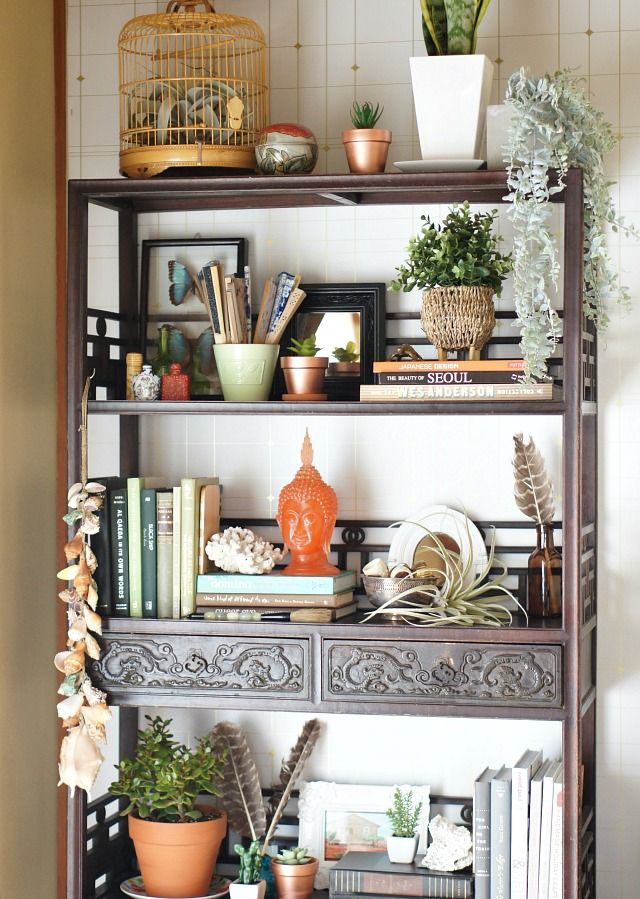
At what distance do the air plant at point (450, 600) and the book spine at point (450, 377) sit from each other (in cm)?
35

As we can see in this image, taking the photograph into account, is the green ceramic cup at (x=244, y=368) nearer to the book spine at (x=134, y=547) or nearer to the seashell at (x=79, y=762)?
the book spine at (x=134, y=547)

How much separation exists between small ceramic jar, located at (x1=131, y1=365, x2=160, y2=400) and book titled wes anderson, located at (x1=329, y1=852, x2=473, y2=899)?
→ 1120 mm

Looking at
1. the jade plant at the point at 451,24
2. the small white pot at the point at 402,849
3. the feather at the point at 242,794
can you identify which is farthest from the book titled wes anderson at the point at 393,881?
the jade plant at the point at 451,24

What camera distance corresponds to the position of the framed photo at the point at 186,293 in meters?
2.88

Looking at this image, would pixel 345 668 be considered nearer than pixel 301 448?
Yes

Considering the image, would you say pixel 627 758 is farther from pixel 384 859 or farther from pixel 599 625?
pixel 384 859

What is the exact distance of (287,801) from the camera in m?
2.80

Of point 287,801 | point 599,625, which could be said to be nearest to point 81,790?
point 287,801

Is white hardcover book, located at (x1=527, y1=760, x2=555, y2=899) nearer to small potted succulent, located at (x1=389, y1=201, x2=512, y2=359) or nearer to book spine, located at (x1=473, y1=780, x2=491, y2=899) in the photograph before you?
book spine, located at (x1=473, y1=780, x2=491, y2=899)

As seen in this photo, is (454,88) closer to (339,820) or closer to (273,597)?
(273,597)

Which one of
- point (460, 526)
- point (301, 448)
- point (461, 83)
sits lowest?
point (460, 526)

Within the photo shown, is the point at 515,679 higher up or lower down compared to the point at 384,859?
higher up

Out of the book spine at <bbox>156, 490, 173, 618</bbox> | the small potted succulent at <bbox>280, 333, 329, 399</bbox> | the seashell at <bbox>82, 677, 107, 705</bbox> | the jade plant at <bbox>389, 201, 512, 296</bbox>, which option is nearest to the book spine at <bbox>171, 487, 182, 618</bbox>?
the book spine at <bbox>156, 490, 173, 618</bbox>

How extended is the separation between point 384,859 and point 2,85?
6.30ft
